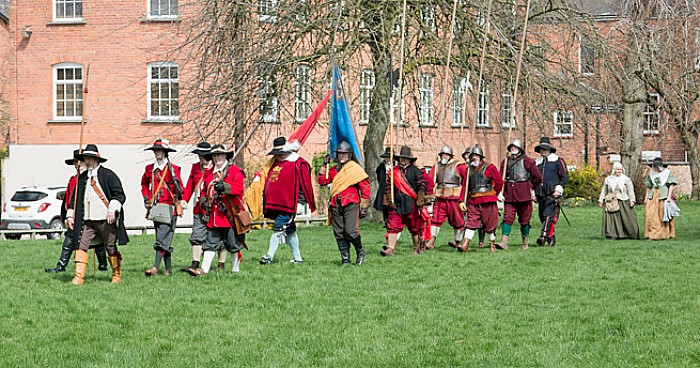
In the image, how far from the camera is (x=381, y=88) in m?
23.6

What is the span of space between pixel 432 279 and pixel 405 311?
2782 millimetres

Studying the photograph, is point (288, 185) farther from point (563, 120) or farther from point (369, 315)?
point (563, 120)

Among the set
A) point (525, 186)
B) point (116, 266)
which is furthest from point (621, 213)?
point (116, 266)

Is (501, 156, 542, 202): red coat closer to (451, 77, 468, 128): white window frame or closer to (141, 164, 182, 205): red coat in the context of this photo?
(451, 77, 468, 128): white window frame

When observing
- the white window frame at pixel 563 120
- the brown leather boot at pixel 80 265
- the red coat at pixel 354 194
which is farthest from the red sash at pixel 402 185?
the white window frame at pixel 563 120

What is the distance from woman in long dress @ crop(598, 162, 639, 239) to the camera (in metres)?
21.9

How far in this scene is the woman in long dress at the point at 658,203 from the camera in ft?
71.1

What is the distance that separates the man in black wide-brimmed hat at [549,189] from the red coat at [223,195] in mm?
7074

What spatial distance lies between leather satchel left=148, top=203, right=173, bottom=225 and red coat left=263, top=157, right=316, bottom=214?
1.77 metres

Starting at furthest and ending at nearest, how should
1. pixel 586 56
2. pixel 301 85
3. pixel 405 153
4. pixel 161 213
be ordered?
pixel 586 56 → pixel 301 85 → pixel 405 153 → pixel 161 213

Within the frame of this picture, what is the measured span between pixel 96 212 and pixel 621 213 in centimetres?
1233

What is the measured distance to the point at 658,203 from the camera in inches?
854

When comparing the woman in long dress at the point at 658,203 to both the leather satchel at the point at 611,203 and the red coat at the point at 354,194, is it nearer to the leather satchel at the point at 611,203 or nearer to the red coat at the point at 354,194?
the leather satchel at the point at 611,203

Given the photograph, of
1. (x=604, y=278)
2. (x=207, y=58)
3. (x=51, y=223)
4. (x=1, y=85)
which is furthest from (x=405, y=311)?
(x=1, y=85)
